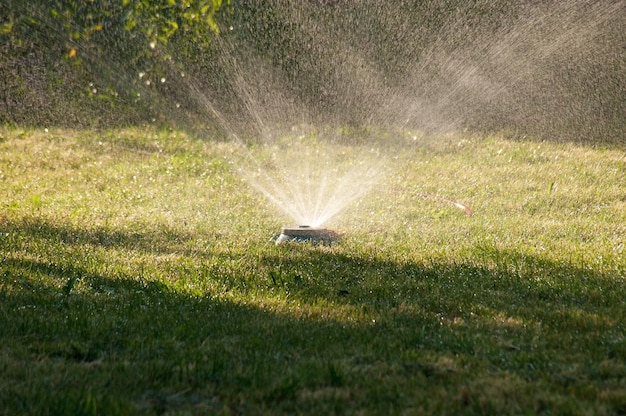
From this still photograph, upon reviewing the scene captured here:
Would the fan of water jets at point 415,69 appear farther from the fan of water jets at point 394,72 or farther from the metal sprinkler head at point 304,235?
the metal sprinkler head at point 304,235

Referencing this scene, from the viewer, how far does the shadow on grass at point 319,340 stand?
3312 mm

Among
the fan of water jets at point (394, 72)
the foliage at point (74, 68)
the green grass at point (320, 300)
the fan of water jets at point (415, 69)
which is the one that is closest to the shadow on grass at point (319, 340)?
the green grass at point (320, 300)

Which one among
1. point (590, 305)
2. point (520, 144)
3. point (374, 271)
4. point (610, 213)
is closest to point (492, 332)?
point (590, 305)

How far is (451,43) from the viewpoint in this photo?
15914 mm

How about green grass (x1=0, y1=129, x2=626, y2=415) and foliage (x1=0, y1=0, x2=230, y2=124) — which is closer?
green grass (x1=0, y1=129, x2=626, y2=415)

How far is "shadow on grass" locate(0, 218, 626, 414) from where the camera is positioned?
3312 millimetres

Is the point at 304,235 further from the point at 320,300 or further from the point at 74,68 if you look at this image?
the point at 74,68

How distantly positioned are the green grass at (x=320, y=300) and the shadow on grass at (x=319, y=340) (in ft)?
0.05

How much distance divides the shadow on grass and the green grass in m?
0.01

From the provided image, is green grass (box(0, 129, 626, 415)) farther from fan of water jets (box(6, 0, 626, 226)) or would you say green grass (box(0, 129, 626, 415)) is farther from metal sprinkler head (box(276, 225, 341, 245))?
Answer: fan of water jets (box(6, 0, 626, 226))

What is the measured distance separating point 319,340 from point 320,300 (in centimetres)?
96

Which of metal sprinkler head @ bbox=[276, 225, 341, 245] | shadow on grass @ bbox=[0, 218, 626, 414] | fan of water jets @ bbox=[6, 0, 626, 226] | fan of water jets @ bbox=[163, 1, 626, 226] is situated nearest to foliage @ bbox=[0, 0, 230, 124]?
fan of water jets @ bbox=[6, 0, 626, 226]

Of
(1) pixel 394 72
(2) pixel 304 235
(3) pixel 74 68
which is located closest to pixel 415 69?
(1) pixel 394 72

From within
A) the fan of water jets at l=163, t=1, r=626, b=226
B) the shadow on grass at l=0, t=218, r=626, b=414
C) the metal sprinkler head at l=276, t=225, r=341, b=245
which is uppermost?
the fan of water jets at l=163, t=1, r=626, b=226
